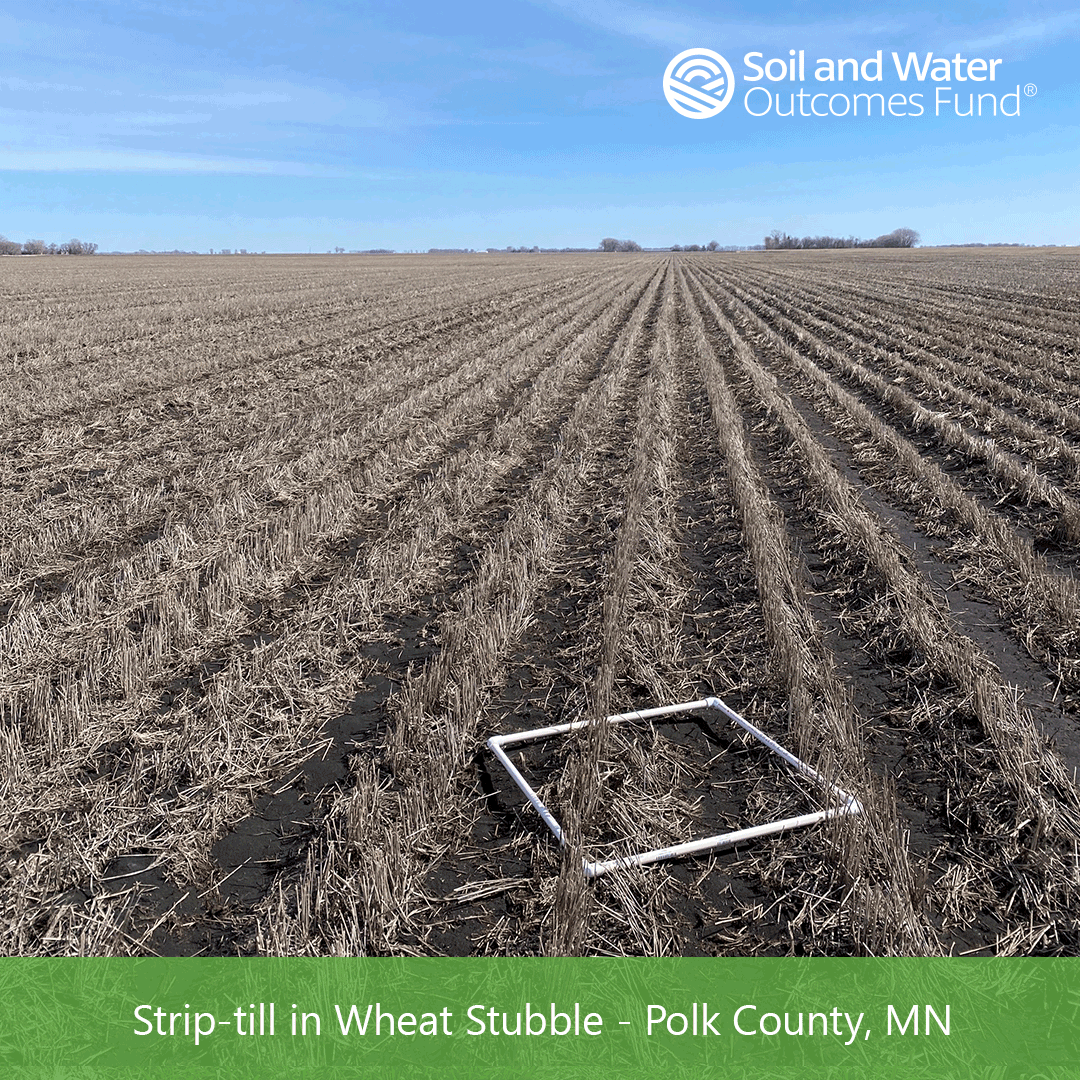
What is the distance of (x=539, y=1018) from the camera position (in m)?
2.54

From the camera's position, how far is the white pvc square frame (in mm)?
3170

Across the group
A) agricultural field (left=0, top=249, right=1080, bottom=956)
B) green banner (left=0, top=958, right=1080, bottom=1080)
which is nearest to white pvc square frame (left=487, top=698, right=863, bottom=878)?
agricultural field (left=0, top=249, right=1080, bottom=956)

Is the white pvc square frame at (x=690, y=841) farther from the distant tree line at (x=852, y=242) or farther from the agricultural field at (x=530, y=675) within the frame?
A: the distant tree line at (x=852, y=242)

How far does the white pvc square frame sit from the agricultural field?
64 mm

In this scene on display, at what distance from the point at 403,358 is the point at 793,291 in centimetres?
2499

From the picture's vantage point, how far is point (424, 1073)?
2.39 m

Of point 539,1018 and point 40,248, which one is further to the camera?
point 40,248

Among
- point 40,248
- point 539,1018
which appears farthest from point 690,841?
point 40,248

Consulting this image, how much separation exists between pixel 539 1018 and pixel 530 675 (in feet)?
7.51

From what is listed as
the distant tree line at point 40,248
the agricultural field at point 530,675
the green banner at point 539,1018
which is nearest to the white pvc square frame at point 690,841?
the agricultural field at point 530,675

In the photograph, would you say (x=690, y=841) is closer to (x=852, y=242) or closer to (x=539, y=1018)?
(x=539, y=1018)

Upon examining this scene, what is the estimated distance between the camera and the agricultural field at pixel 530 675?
9.82 feet

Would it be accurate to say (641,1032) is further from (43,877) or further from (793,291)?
(793,291)

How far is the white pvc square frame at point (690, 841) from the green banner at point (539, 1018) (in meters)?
0.48
